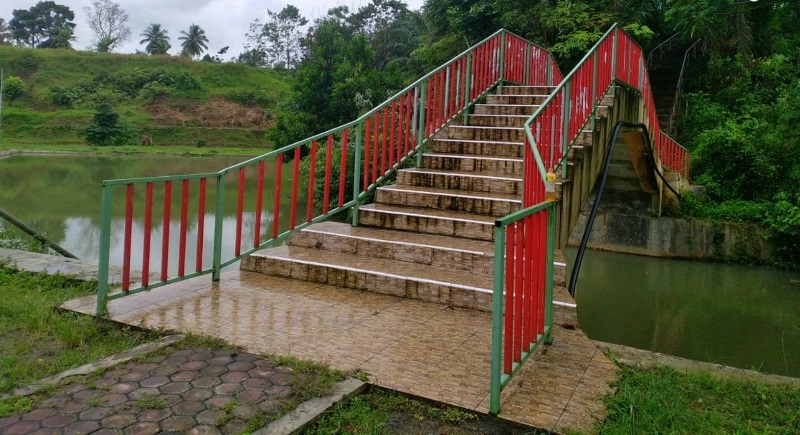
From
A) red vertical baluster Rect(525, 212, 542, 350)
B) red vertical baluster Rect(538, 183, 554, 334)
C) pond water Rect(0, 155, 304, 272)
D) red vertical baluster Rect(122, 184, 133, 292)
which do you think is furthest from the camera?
pond water Rect(0, 155, 304, 272)

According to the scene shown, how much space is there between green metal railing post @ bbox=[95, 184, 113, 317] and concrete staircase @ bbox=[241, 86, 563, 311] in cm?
141

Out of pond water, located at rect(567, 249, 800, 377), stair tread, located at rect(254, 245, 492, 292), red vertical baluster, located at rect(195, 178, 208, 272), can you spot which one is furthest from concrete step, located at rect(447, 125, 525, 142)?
red vertical baluster, located at rect(195, 178, 208, 272)

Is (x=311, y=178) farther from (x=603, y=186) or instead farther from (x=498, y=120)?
(x=603, y=186)

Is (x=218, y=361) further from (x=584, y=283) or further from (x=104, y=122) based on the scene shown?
(x=104, y=122)

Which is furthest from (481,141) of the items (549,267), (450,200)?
(549,267)

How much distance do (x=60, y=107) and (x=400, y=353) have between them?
162 feet

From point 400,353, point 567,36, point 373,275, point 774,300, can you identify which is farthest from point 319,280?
point 567,36

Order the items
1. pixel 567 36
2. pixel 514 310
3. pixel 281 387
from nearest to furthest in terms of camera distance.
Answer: pixel 281 387 → pixel 514 310 → pixel 567 36

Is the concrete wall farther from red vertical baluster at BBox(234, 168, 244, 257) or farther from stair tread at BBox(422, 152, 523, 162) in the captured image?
red vertical baluster at BBox(234, 168, 244, 257)

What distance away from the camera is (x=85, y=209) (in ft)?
41.2

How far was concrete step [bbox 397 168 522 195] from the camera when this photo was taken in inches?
224

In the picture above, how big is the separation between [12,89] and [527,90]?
48.5m

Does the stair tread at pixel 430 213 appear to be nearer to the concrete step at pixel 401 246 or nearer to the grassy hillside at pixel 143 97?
the concrete step at pixel 401 246

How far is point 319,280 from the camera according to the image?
15.1 ft
